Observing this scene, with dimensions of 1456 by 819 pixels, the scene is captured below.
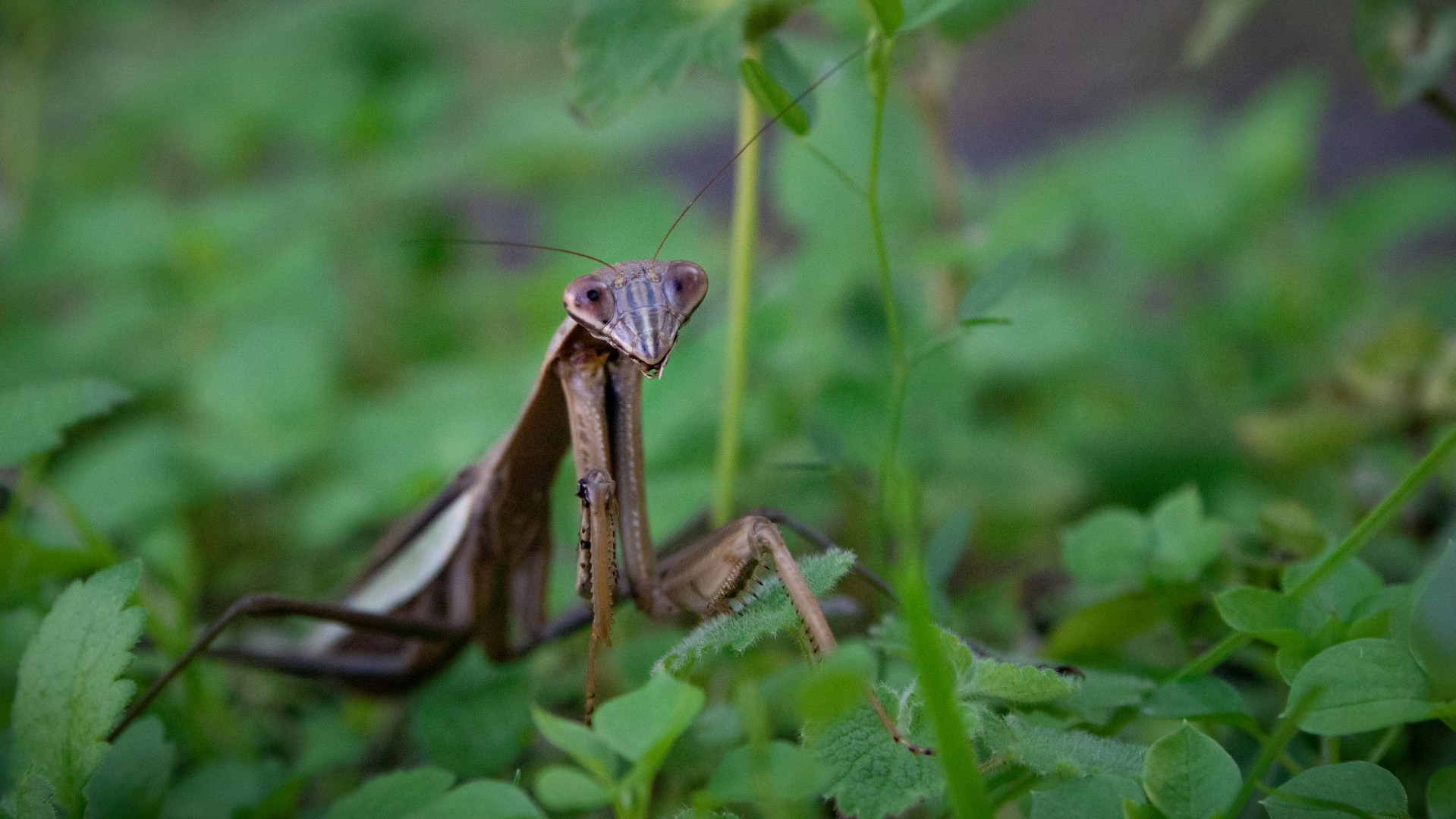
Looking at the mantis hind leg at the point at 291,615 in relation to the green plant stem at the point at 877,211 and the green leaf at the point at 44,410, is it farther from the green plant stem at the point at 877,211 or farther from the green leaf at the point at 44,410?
the green plant stem at the point at 877,211

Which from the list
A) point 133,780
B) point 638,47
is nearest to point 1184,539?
point 638,47

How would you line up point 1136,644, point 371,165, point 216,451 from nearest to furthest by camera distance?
point 1136,644
point 216,451
point 371,165

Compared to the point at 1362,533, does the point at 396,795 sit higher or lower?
higher

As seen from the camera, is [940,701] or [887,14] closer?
[940,701]

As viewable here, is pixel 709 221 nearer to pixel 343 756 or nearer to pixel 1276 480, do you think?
pixel 1276 480

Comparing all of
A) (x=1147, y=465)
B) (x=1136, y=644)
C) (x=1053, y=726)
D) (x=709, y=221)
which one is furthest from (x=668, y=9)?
(x=709, y=221)

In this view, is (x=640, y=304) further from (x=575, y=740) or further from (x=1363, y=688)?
(x=1363, y=688)
